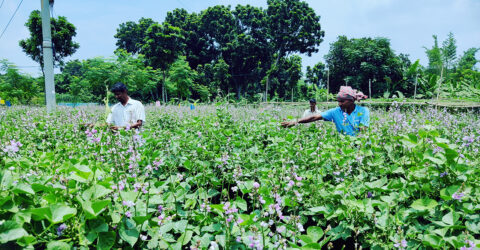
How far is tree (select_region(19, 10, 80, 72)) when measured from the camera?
2480cm

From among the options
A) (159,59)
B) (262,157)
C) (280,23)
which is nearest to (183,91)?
(159,59)

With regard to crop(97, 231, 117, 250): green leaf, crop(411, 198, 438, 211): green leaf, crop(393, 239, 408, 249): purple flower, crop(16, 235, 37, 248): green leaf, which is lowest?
crop(393, 239, 408, 249): purple flower

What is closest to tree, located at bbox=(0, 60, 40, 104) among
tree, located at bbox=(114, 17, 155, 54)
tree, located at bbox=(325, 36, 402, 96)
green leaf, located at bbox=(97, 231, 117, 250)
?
tree, located at bbox=(114, 17, 155, 54)

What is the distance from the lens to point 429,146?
1.98 metres

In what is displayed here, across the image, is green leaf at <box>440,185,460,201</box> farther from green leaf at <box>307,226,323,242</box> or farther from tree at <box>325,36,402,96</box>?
tree at <box>325,36,402,96</box>

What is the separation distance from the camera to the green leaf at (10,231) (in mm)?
887

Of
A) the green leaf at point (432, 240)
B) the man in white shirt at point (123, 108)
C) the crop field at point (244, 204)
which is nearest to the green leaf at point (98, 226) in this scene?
the crop field at point (244, 204)

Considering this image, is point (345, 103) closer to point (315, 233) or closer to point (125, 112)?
point (315, 233)

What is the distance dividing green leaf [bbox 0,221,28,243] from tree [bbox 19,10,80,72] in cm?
3094

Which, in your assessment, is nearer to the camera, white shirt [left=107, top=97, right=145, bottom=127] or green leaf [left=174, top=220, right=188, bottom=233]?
green leaf [left=174, top=220, right=188, bottom=233]

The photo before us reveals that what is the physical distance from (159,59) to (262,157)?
25.7m

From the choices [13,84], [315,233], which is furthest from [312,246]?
[13,84]

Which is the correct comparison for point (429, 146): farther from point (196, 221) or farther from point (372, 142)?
point (196, 221)

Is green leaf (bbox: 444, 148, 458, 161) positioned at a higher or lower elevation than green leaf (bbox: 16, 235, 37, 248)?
higher
